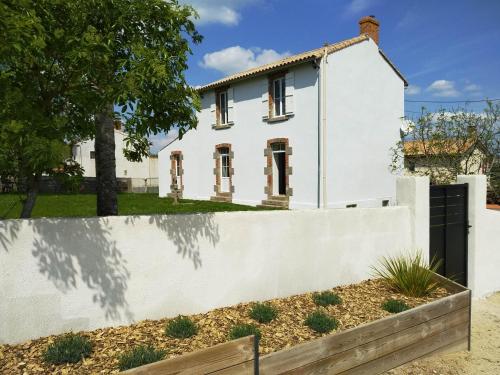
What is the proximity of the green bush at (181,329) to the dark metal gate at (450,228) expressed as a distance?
5.47 metres

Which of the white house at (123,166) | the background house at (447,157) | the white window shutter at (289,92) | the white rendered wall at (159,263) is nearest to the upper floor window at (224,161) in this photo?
the white window shutter at (289,92)

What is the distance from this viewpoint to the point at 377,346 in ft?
14.4

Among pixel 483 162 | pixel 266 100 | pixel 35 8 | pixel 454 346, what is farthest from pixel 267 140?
pixel 35 8

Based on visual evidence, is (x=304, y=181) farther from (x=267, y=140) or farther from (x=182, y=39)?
(x=182, y=39)

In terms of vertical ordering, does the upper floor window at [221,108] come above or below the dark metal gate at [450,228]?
above

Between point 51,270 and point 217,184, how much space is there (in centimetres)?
1643

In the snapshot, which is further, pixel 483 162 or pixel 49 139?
pixel 483 162

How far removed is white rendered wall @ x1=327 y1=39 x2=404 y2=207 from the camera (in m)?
15.5

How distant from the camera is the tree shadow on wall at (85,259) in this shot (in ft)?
13.2

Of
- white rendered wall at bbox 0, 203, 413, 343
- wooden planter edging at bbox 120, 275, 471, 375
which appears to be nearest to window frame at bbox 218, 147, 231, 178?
white rendered wall at bbox 0, 203, 413, 343

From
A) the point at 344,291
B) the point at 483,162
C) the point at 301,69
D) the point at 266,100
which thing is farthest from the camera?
the point at 266,100

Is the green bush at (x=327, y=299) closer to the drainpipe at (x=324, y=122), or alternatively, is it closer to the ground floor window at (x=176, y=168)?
the drainpipe at (x=324, y=122)

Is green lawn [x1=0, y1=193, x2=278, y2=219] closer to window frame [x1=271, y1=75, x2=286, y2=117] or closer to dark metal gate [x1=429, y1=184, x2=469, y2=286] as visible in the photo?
window frame [x1=271, y1=75, x2=286, y2=117]

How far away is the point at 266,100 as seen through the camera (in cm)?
1736
